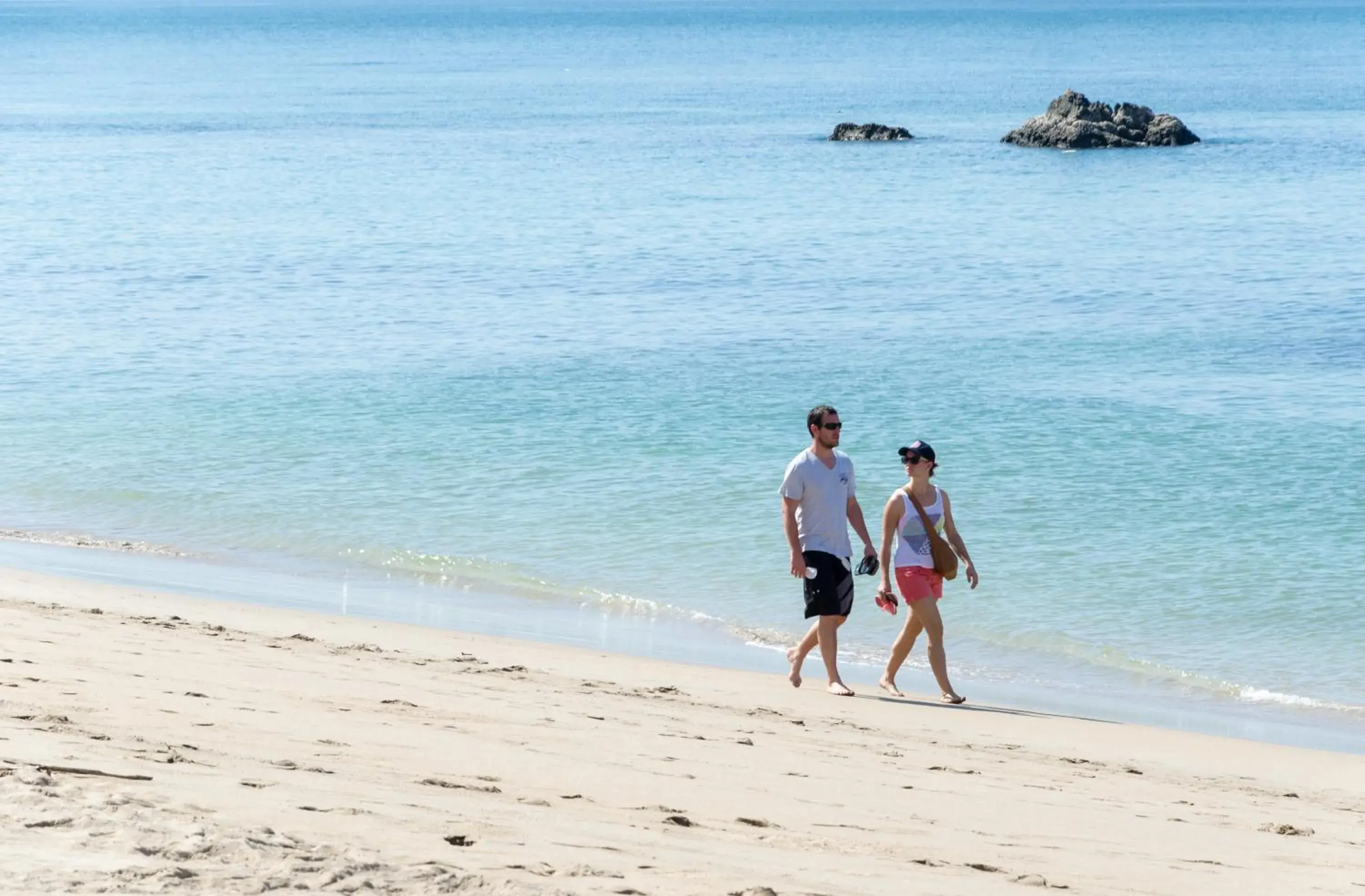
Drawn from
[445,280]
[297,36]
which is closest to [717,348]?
[445,280]

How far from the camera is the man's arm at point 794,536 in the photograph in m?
8.98

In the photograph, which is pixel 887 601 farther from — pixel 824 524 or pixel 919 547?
pixel 824 524

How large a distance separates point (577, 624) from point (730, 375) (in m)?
9.70

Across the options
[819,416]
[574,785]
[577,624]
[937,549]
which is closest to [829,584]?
[937,549]

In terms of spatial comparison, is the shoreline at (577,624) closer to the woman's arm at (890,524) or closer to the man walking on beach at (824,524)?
the man walking on beach at (824,524)

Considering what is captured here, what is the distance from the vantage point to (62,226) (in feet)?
128

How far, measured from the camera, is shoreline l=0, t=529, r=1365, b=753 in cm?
1000

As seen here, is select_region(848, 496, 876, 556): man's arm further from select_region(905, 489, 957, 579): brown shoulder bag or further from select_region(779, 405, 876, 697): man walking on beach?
select_region(905, 489, 957, 579): brown shoulder bag

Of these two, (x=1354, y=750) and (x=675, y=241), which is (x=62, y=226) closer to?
(x=675, y=241)

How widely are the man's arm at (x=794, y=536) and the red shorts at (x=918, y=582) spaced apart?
23.2 inches

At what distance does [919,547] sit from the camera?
9.14m

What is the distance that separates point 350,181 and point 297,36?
140 meters

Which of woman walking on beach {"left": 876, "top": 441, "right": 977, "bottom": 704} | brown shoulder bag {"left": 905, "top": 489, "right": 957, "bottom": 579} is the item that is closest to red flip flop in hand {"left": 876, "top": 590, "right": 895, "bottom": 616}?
woman walking on beach {"left": 876, "top": 441, "right": 977, "bottom": 704}

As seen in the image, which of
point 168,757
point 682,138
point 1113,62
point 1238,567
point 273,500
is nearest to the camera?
point 168,757
